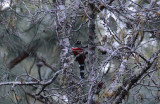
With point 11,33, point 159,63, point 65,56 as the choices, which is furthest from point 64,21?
point 159,63

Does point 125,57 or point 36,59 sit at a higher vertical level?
point 125,57

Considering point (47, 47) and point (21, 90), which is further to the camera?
point (47, 47)

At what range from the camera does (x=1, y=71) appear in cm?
397

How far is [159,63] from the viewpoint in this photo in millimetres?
2453

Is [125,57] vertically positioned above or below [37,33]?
above

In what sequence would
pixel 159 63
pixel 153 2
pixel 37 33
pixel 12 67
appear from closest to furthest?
pixel 159 63, pixel 153 2, pixel 12 67, pixel 37 33

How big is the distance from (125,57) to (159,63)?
12.7 inches

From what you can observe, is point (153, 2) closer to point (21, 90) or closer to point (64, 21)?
point (64, 21)

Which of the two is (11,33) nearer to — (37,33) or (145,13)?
(37,33)

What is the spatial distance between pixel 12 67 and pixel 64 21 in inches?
42.0

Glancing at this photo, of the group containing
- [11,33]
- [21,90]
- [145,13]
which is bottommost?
[21,90]

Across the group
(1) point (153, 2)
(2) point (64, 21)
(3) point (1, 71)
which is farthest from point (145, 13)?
(3) point (1, 71)

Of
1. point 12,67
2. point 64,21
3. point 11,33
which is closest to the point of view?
point 64,21

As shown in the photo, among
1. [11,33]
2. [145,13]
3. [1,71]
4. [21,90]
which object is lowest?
[21,90]
